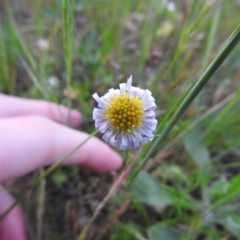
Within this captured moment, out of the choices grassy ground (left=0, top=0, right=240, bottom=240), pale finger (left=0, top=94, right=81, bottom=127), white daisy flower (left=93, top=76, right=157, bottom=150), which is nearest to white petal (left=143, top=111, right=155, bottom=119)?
white daisy flower (left=93, top=76, right=157, bottom=150)

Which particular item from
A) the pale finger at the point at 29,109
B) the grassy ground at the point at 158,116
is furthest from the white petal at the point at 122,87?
the pale finger at the point at 29,109

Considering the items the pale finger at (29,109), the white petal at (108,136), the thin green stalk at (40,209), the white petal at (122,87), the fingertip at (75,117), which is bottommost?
the thin green stalk at (40,209)

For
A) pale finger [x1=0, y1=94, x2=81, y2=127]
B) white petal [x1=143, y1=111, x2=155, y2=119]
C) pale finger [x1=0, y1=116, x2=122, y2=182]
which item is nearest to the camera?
white petal [x1=143, y1=111, x2=155, y2=119]

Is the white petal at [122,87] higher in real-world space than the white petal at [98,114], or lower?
higher

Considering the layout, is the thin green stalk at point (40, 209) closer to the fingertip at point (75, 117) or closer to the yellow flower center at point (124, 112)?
the fingertip at point (75, 117)

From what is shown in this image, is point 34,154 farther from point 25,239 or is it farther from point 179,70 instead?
point 179,70

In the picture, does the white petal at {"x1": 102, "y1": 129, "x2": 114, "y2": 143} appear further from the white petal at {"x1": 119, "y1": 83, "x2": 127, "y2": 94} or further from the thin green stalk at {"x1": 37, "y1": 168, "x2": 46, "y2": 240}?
the thin green stalk at {"x1": 37, "y1": 168, "x2": 46, "y2": 240}

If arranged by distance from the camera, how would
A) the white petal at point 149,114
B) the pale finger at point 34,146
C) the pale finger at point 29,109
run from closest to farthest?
the white petal at point 149,114 < the pale finger at point 34,146 < the pale finger at point 29,109
